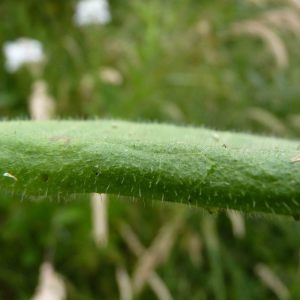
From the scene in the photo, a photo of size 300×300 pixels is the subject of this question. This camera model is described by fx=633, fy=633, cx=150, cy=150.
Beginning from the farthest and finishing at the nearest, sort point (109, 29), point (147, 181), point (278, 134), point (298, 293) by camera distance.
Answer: point (109, 29) < point (278, 134) < point (298, 293) < point (147, 181)

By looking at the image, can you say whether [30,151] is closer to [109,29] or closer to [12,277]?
[12,277]

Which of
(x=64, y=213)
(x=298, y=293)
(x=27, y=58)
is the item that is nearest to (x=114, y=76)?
(x=27, y=58)

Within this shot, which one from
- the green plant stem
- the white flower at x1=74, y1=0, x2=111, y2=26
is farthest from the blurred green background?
the green plant stem

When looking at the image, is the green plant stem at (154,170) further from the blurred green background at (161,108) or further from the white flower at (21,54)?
the white flower at (21,54)

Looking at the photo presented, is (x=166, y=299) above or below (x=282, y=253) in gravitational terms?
below

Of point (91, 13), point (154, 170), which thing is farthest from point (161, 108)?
point (154, 170)

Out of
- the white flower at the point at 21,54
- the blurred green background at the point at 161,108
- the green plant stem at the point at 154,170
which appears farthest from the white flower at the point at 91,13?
the green plant stem at the point at 154,170
